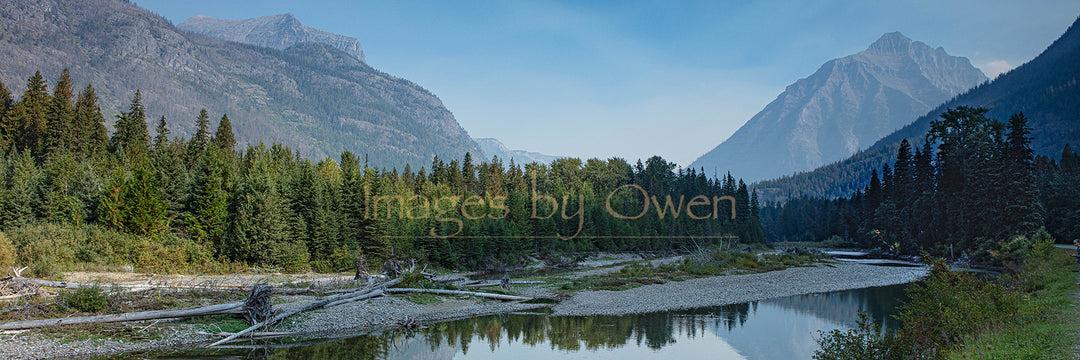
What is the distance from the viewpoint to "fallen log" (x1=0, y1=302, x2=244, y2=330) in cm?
1625

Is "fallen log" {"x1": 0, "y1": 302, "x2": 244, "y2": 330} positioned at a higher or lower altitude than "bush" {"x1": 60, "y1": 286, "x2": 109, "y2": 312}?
lower

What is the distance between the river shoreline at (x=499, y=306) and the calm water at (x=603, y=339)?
54.3 inches

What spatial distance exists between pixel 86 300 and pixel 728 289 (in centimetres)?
3164

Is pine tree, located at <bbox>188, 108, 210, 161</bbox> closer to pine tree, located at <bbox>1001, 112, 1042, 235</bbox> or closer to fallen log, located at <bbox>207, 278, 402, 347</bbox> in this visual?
fallen log, located at <bbox>207, 278, 402, 347</bbox>

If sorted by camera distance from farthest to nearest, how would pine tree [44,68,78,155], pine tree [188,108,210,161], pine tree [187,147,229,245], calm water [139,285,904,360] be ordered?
pine tree [188,108,210,161] < pine tree [44,68,78,155] < pine tree [187,147,229,245] < calm water [139,285,904,360]

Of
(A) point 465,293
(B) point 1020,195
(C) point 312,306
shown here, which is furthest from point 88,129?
(B) point 1020,195

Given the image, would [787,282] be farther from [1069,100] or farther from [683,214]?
[1069,100]

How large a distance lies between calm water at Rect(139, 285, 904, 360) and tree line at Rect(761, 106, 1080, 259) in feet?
56.9

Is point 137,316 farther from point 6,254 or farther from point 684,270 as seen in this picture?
point 684,270

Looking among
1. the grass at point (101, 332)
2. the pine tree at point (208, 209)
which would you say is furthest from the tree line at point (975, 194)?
the pine tree at point (208, 209)

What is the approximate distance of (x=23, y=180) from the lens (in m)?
37.0

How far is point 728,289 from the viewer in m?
35.0

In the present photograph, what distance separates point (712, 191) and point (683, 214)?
22.4 meters

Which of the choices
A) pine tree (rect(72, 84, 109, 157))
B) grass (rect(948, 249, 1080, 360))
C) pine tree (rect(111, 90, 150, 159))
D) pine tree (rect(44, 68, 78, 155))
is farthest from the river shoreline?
pine tree (rect(72, 84, 109, 157))
